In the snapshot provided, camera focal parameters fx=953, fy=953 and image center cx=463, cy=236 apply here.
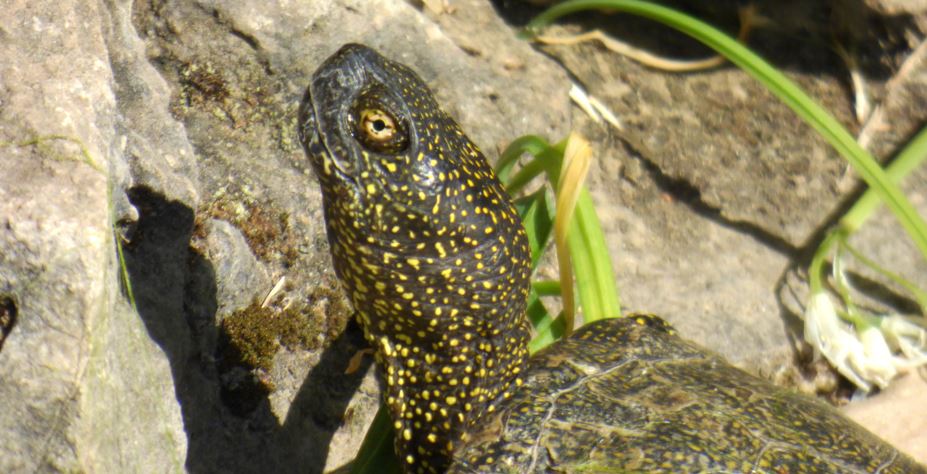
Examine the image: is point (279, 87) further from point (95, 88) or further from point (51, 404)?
point (51, 404)

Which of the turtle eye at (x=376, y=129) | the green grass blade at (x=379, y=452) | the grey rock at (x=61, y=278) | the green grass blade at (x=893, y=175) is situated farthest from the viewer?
the green grass blade at (x=893, y=175)

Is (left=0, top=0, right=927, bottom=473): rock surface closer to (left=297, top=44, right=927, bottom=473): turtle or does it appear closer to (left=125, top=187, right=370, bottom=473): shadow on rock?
(left=125, top=187, right=370, bottom=473): shadow on rock

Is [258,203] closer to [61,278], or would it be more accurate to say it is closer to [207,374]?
[207,374]

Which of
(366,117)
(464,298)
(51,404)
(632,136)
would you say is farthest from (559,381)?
(632,136)

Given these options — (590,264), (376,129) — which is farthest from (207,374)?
(590,264)

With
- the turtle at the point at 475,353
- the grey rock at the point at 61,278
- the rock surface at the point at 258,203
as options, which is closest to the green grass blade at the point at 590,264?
the turtle at the point at 475,353

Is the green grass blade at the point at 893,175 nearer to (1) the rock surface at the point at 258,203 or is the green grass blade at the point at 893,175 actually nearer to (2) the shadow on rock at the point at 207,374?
(1) the rock surface at the point at 258,203

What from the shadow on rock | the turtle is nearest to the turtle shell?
the turtle
